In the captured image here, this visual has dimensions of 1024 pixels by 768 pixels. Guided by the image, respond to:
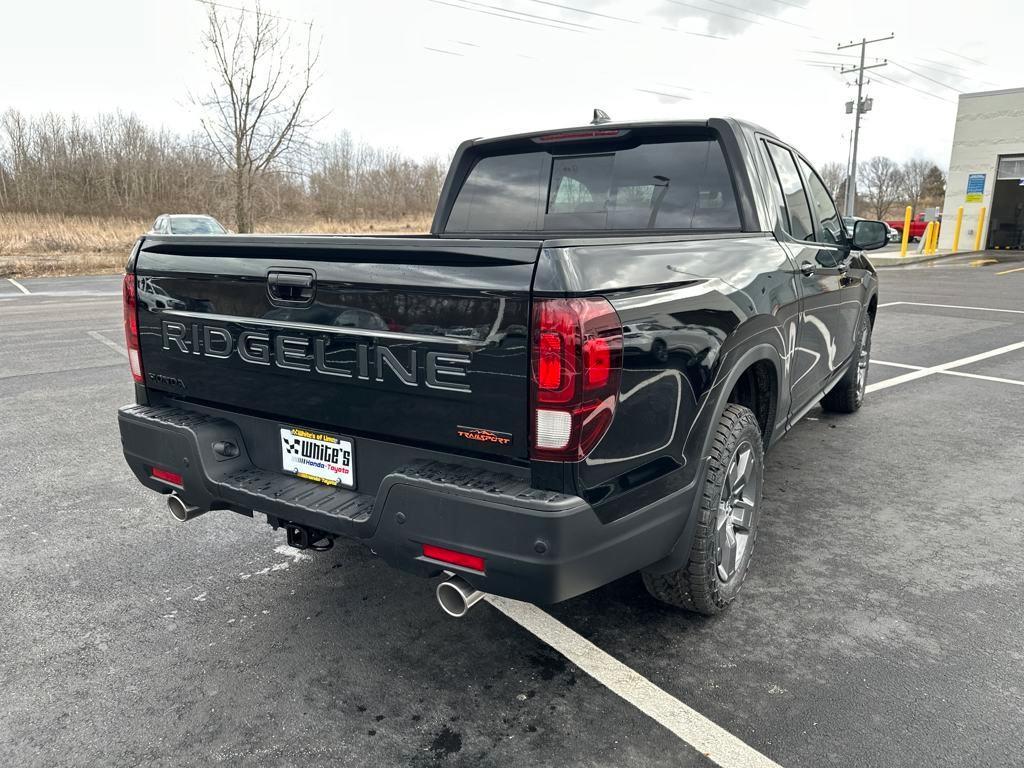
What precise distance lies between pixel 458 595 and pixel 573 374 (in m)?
0.78

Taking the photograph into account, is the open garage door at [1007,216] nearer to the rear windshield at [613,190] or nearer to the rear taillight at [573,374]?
the rear windshield at [613,190]

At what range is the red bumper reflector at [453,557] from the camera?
2.20 meters

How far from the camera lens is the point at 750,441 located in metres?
3.06

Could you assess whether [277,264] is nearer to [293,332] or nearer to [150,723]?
[293,332]

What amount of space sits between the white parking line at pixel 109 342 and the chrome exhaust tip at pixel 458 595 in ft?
24.7

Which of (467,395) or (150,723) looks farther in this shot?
(150,723)

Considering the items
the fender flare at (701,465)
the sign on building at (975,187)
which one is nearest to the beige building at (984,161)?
the sign on building at (975,187)

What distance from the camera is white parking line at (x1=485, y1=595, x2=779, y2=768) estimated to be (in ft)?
7.42

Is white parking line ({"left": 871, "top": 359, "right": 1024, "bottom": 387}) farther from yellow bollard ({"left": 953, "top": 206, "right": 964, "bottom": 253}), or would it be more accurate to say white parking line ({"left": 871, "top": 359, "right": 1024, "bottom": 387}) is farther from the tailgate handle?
yellow bollard ({"left": 953, "top": 206, "right": 964, "bottom": 253})

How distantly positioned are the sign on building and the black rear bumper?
3168 cm

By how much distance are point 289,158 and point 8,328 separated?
1594 centimetres

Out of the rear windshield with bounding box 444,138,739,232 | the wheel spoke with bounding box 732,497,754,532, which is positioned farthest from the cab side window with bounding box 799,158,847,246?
the wheel spoke with bounding box 732,497,754,532

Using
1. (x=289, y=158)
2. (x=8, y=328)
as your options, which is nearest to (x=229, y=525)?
(x=8, y=328)

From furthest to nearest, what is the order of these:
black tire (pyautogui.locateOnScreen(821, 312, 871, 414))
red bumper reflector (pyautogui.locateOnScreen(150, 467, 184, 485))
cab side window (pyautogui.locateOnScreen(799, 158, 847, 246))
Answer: black tire (pyautogui.locateOnScreen(821, 312, 871, 414)), cab side window (pyautogui.locateOnScreen(799, 158, 847, 246)), red bumper reflector (pyautogui.locateOnScreen(150, 467, 184, 485))
